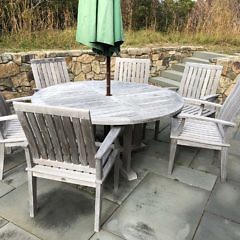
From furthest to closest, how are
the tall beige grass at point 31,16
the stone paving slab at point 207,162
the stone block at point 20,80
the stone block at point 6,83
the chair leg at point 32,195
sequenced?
1. the tall beige grass at point 31,16
2. the stone block at point 20,80
3. the stone block at point 6,83
4. the stone paving slab at point 207,162
5. the chair leg at point 32,195

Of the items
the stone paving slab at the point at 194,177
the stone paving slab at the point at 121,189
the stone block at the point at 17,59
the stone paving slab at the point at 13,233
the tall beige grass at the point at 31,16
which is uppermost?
the tall beige grass at the point at 31,16

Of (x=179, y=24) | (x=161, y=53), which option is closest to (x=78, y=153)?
(x=161, y=53)

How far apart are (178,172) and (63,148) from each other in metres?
1.37

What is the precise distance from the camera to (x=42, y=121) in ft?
5.77

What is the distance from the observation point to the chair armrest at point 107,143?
1.80m

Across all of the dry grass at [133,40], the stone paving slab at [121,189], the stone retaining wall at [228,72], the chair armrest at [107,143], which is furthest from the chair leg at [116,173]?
the stone retaining wall at [228,72]

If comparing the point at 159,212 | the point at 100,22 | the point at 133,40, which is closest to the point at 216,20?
the point at 133,40

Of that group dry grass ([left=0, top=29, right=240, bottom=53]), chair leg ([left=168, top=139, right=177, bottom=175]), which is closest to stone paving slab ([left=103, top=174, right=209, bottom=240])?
chair leg ([left=168, top=139, right=177, bottom=175])

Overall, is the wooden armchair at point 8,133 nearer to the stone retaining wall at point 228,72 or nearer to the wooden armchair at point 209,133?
the wooden armchair at point 209,133

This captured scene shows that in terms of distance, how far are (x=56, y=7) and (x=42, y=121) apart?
15.8 feet

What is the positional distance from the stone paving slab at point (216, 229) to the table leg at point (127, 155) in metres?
0.76

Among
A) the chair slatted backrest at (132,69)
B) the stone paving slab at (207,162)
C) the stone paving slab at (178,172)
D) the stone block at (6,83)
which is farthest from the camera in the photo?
the stone block at (6,83)

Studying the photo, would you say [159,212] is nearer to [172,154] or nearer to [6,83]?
[172,154]

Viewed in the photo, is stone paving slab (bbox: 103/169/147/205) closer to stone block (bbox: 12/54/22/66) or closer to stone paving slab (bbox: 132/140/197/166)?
stone paving slab (bbox: 132/140/197/166)
